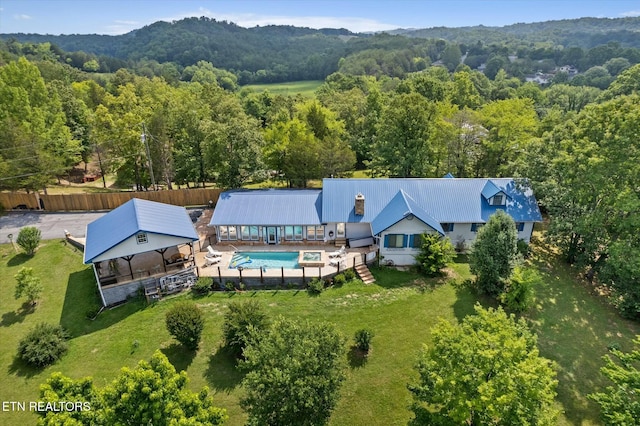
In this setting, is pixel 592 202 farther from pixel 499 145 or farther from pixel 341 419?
pixel 341 419

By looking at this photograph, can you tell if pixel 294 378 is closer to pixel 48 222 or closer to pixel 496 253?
pixel 496 253

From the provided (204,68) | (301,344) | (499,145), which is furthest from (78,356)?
(204,68)

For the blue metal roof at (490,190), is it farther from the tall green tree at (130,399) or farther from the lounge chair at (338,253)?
the tall green tree at (130,399)

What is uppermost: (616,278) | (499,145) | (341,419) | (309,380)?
(499,145)

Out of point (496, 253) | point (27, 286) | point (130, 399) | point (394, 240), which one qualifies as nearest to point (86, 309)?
point (27, 286)

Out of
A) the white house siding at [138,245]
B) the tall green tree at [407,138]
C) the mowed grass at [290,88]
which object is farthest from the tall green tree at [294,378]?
the mowed grass at [290,88]
